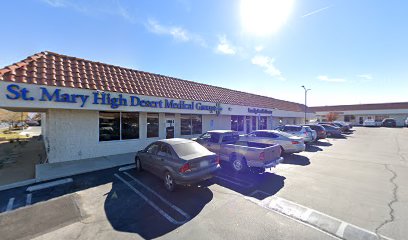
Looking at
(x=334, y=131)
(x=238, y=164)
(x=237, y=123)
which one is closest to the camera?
(x=238, y=164)

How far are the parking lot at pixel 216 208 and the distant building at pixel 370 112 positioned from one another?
63.2 metres

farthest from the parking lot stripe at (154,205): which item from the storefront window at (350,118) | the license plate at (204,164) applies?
the storefront window at (350,118)

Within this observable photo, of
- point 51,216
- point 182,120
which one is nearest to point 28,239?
point 51,216

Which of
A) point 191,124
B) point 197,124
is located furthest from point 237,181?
point 197,124

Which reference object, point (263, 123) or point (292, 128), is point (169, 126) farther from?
point (263, 123)

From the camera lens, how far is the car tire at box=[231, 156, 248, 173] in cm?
805

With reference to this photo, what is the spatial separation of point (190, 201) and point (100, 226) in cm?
226

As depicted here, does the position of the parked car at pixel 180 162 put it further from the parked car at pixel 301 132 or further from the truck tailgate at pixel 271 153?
the parked car at pixel 301 132

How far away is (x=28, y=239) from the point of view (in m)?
3.74

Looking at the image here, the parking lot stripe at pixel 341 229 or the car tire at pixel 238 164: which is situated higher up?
the car tire at pixel 238 164

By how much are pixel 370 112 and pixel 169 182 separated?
70.4m

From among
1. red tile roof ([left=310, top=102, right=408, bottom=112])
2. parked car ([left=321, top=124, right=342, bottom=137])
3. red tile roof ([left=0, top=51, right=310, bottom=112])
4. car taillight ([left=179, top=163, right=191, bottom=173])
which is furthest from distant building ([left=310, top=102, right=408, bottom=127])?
car taillight ([left=179, top=163, right=191, bottom=173])

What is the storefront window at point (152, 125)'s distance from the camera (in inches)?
494

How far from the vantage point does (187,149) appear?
6625mm
